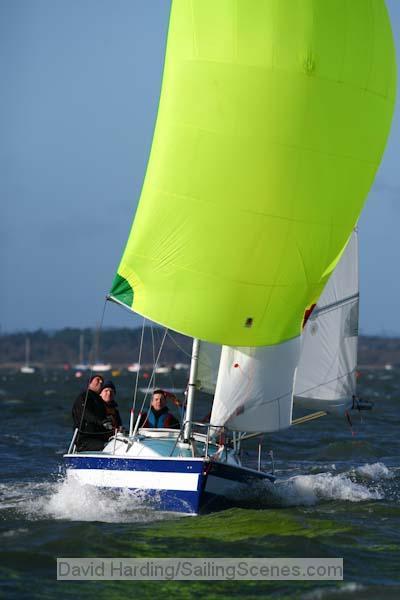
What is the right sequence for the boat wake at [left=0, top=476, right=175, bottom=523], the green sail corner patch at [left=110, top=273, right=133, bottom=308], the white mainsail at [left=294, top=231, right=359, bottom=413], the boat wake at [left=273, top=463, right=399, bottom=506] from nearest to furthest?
1. the boat wake at [left=0, top=476, right=175, bottom=523]
2. the green sail corner patch at [left=110, top=273, right=133, bottom=308]
3. the boat wake at [left=273, top=463, right=399, bottom=506]
4. the white mainsail at [left=294, top=231, right=359, bottom=413]

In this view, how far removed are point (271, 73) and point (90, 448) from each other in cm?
515

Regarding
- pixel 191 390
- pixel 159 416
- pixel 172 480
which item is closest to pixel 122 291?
pixel 191 390

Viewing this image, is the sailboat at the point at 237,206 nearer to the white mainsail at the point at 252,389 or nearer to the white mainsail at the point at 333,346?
the white mainsail at the point at 252,389

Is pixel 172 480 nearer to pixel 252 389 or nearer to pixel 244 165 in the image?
pixel 252 389

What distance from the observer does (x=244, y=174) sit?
1468 cm

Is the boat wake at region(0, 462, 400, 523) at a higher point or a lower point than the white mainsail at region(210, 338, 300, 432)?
lower

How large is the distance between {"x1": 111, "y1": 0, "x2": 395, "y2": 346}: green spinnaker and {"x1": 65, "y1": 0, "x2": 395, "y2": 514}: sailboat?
17 mm

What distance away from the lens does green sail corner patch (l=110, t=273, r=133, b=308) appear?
15.1 metres

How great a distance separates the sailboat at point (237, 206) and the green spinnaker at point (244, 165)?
0.02 metres

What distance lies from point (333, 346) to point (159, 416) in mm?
2894

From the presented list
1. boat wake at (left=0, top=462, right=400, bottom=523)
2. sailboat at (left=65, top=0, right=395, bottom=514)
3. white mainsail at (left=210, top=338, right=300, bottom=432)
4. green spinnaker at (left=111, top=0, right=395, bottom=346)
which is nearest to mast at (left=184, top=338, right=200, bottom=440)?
sailboat at (left=65, top=0, right=395, bottom=514)

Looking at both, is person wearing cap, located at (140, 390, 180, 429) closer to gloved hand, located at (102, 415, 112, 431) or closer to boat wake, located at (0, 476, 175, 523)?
gloved hand, located at (102, 415, 112, 431)

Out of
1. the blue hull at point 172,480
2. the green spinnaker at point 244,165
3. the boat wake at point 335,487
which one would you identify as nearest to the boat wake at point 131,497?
the boat wake at point 335,487

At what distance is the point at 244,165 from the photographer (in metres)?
14.7
